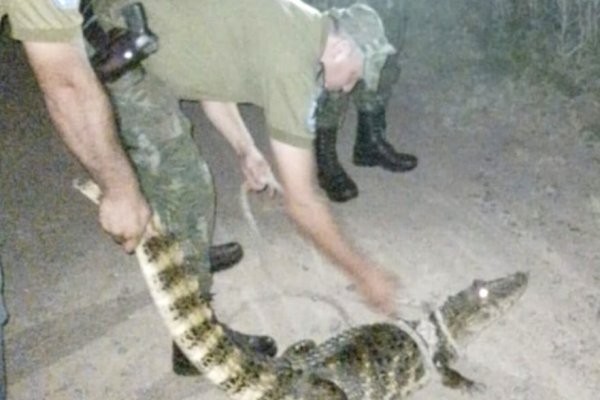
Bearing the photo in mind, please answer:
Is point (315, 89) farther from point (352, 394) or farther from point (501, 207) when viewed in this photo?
point (501, 207)

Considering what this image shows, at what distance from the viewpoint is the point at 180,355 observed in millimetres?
4074

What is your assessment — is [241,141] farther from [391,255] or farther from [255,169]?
[391,255]

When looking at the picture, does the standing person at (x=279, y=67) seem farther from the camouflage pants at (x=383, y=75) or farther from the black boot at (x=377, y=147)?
the black boot at (x=377, y=147)

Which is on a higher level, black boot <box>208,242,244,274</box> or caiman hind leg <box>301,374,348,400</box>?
caiman hind leg <box>301,374,348,400</box>

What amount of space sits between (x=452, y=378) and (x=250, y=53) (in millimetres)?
1691

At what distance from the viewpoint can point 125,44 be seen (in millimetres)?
3221

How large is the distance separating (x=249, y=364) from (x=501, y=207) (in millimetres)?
2472

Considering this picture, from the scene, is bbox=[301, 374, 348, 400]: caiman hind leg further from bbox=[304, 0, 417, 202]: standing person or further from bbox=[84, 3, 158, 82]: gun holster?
bbox=[304, 0, 417, 202]: standing person

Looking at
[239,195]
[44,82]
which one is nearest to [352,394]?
[44,82]

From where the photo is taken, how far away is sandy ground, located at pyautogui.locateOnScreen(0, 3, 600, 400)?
416 centimetres

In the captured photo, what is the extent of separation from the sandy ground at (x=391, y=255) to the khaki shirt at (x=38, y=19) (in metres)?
2.01

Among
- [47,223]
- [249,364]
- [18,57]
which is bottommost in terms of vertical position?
[18,57]

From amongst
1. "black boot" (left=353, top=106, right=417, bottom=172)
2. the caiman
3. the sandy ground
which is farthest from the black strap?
"black boot" (left=353, top=106, right=417, bottom=172)

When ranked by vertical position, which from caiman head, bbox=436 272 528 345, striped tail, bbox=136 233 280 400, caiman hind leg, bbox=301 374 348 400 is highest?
striped tail, bbox=136 233 280 400
